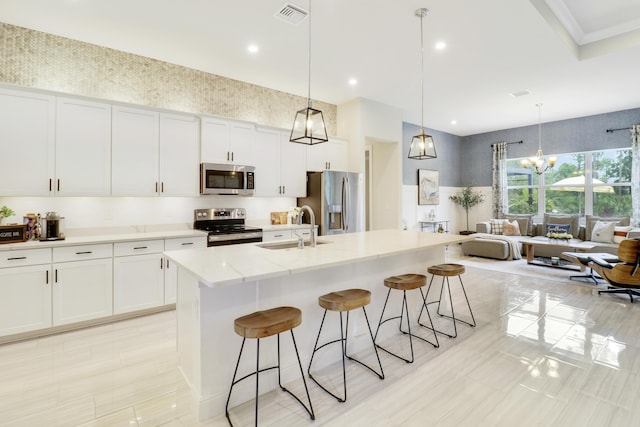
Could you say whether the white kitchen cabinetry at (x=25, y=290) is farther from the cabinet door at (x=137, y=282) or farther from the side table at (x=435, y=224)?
the side table at (x=435, y=224)

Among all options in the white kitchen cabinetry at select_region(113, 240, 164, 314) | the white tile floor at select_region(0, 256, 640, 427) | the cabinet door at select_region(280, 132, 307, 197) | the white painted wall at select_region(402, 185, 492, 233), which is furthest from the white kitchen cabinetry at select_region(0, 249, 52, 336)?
the white painted wall at select_region(402, 185, 492, 233)

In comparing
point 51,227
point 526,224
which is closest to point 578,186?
point 526,224

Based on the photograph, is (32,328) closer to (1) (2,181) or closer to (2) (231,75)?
(1) (2,181)

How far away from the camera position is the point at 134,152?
3.80m

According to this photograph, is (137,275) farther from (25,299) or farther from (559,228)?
(559,228)

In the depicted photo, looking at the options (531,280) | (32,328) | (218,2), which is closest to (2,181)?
(32,328)

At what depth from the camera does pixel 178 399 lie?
2.12 meters

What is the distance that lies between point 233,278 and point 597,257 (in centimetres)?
580

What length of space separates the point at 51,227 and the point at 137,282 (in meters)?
1.03

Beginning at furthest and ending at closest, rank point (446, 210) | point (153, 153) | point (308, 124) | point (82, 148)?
point (446, 210) < point (153, 153) < point (82, 148) < point (308, 124)

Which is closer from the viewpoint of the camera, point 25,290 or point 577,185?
point 25,290

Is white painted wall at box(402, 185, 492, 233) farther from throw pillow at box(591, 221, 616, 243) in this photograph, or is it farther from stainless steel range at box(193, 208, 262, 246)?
stainless steel range at box(193, 208, 262, 246)

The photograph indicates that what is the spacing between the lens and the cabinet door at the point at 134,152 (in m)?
3.69

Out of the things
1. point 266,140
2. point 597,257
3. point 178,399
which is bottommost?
point 178,399
